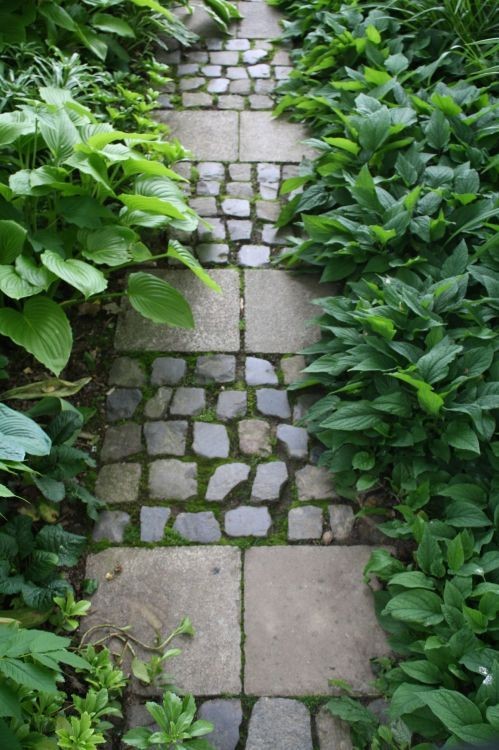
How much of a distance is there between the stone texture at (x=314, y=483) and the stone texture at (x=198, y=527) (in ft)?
0.99

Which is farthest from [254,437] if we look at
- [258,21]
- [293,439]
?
[258,21]

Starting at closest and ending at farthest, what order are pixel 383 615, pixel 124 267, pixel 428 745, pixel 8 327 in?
pixel 428 745
pixel 383 615
pixel 8 327
pixel 124 267

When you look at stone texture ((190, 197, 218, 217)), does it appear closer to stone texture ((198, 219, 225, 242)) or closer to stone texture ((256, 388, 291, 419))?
stone texture ((198, 219, 225, 242))

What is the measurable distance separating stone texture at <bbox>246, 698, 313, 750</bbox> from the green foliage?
133 millimetres

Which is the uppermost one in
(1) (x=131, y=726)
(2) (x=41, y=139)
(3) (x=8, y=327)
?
(2) (x=41, y=139)

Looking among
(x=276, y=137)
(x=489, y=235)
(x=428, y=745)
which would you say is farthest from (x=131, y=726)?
(x=276, y=137)

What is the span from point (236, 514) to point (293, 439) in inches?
14.3

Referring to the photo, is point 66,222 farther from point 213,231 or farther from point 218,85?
point 218,85

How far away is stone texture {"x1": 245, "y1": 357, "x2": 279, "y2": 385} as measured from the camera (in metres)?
2.66

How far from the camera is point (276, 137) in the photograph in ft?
12.5

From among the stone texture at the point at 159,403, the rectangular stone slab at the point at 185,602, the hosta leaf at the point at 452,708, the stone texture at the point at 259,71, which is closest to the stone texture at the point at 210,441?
the stone texture at the point at 159,403

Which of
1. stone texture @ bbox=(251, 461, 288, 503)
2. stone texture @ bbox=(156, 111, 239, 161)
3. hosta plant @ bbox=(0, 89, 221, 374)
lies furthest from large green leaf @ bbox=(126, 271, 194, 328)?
stone texture @ bbox=(156, 111, 239, 161)

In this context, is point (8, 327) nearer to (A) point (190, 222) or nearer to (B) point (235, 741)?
(A) point (190, 222)

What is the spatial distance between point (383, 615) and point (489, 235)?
153 cm
